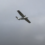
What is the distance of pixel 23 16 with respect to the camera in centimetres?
10688

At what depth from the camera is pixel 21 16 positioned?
108m

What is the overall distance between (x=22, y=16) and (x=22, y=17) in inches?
32.7

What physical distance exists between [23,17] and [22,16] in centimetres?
102

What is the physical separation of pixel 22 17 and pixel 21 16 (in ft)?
3.48

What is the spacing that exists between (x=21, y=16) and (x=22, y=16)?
3.28 feet

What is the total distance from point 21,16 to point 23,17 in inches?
69.5

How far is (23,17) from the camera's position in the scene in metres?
107

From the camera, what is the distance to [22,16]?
107 metres
